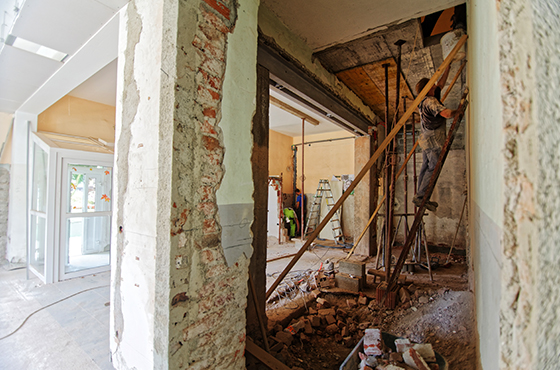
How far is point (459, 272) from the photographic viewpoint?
4.15 meters

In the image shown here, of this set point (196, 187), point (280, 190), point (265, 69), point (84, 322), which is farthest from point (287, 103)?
point (84, 322)

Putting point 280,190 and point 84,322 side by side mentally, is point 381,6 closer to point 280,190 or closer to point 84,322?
point 84,322

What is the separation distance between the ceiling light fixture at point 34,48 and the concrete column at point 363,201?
4.99 metres

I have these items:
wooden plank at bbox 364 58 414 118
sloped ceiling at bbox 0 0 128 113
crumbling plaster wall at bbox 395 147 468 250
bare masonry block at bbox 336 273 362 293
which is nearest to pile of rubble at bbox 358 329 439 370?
bare masonry block at bbox 336 273 362 293

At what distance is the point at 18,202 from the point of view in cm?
429

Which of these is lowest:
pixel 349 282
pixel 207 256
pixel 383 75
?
pixel 349 282

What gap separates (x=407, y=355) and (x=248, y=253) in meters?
1.24

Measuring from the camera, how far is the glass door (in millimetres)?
3828

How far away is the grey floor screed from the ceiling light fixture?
2.84 m

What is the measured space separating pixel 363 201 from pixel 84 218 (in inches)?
216

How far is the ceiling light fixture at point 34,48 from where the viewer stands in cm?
239

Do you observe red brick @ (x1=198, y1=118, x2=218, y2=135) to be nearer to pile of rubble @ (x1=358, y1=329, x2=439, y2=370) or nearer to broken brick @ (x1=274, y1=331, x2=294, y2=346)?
pile of rubble @ (x1=358, y1=329, x2=439, y2=370)

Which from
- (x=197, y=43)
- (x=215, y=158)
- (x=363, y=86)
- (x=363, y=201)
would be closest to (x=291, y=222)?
(x=363, y=201)

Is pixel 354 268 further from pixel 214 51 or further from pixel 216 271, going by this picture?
pixel 214 51
